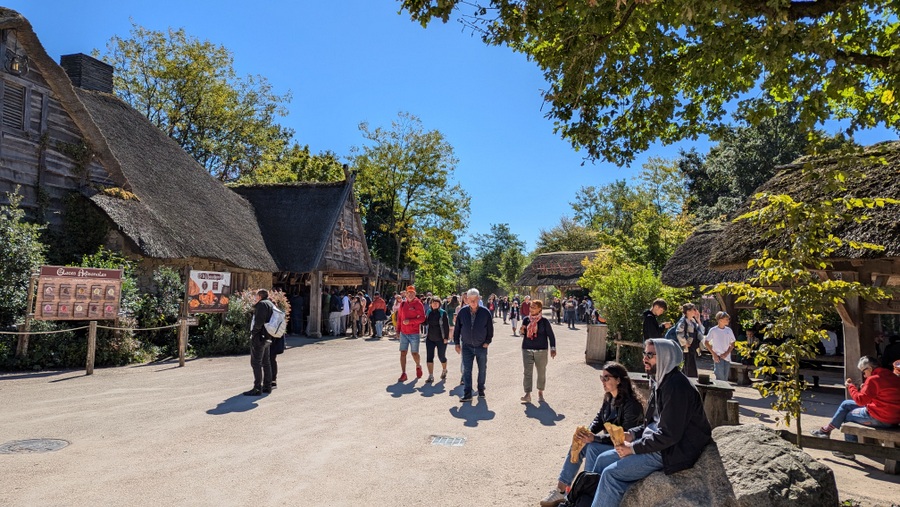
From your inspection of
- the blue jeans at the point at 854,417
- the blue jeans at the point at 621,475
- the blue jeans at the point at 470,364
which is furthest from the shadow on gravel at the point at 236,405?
the blue jeans at the point at 854,417

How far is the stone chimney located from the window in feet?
25.1

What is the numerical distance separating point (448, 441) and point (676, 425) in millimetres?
3617

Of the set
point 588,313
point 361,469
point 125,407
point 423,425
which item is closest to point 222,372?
point 125,407

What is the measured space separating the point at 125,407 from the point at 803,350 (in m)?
8.94

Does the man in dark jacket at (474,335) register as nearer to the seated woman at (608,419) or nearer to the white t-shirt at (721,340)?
the seated woman at (608,419)

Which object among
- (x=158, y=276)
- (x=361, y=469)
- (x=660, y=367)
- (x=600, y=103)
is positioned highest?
(x=600, y=103)

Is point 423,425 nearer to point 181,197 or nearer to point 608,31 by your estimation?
point 608,31

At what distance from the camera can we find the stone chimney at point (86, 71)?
64.7 ft

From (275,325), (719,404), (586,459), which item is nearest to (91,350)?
(275,325)

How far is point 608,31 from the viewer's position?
5312 millimetres

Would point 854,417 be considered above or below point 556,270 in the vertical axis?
below

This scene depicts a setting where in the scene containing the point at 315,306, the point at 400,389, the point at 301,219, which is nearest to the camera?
the point at 400,389

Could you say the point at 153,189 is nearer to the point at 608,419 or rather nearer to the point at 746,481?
the point at 608,419

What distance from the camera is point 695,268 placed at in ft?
58.6
